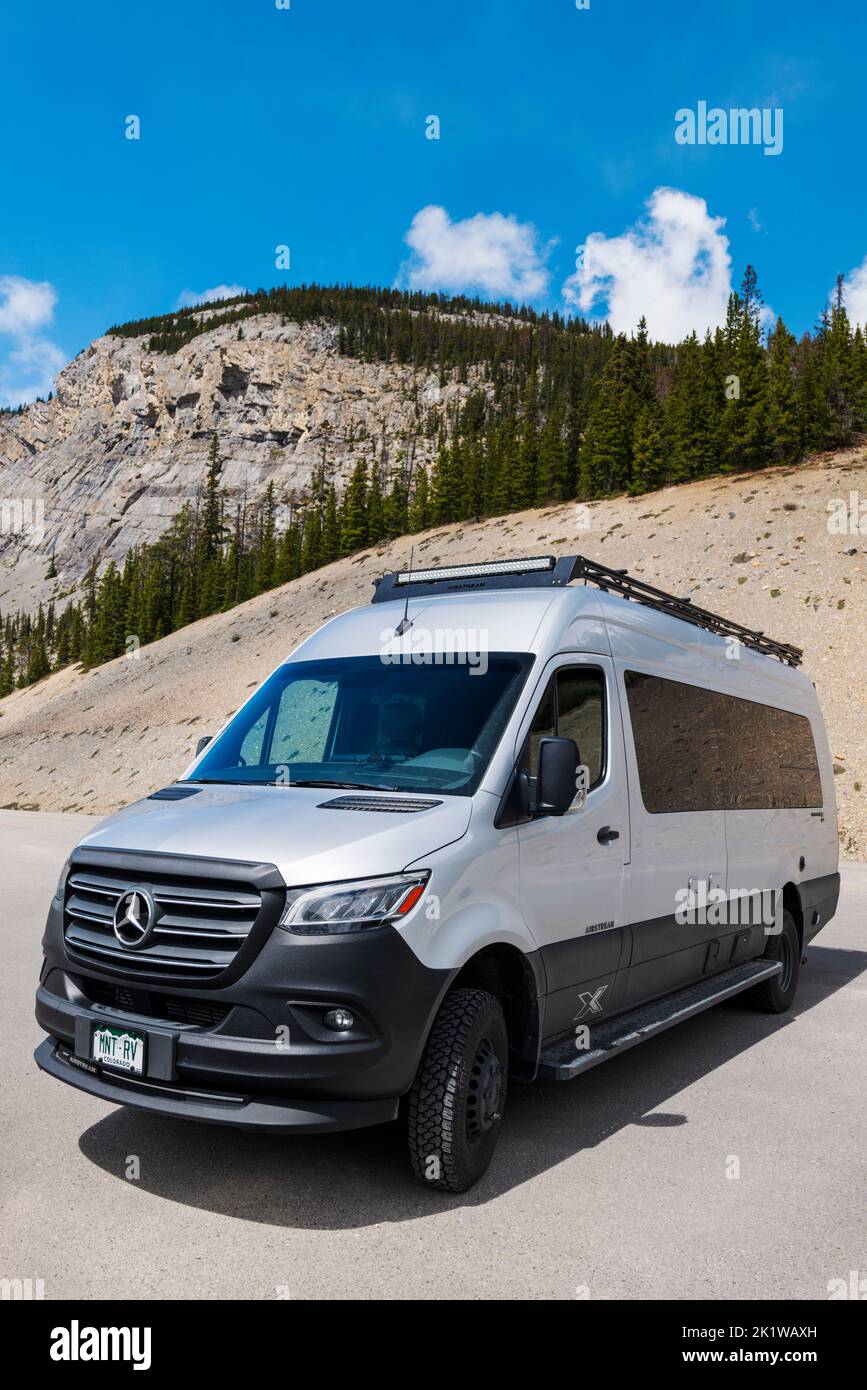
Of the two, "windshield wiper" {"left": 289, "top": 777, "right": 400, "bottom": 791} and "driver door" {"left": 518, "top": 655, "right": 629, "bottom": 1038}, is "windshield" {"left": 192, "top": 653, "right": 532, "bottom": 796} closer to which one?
"windshield wiper" {"left": 289, "top": 777, "right": 400, "bottom": 791}

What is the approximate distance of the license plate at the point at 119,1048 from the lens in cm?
430

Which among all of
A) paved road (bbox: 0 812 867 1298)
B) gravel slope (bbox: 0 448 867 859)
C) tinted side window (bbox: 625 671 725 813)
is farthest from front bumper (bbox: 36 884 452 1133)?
gravel slope (bbox: 0 448 867 859)

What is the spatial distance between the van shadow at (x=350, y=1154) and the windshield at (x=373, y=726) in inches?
70.5

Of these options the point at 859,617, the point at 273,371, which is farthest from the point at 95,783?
the point at 273,371

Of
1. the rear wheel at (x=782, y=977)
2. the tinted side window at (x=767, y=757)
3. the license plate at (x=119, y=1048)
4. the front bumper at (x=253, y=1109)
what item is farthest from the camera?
the rear wheel at (x=782, y=977)

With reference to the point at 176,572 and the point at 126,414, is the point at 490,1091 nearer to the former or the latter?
the point at 176,572

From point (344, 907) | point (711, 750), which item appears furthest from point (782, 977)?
point (344, 907)

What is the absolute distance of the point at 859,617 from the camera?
3462 centimetres

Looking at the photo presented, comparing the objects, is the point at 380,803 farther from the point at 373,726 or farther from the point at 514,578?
the point at 514,578

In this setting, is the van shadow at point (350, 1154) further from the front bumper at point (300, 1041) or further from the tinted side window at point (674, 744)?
the tinted side window at point (674, 744)

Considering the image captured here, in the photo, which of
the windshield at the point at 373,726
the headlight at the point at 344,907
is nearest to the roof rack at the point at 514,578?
the windshield at the point at 373,726

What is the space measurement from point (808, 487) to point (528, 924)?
48989mm

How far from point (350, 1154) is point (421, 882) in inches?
65.5

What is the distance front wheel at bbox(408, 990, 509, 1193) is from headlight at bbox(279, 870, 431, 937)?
613 mm
